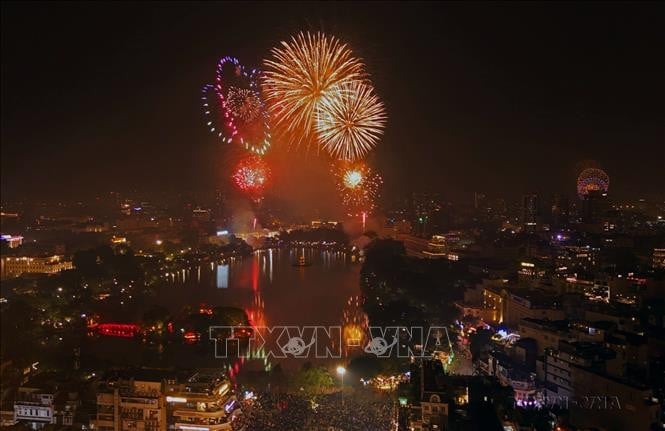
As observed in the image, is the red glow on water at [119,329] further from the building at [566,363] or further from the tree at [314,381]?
the building at [566,363]

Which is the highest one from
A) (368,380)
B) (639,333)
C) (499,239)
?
(499,239)

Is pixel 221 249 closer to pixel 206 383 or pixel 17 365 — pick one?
pixel 17 365

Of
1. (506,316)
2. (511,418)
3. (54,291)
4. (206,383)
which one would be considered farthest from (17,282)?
(511,418)

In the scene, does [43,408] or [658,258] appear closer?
[43,408]

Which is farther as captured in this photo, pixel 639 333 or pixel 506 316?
pixel 506 316

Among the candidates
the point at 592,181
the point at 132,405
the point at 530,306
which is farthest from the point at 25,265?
the point at 592,181

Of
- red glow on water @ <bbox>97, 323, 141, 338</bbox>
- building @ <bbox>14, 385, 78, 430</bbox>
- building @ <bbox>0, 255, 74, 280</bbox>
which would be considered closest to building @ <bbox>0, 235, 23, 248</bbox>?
building @ <bbox>0, 255, 74, 280</bbox>

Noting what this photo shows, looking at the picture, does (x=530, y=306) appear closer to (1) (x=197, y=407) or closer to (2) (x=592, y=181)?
(2) (x=592, y=181)

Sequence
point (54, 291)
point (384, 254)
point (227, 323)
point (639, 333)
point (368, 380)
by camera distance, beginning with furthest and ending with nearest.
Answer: point (384, 254) < point (54, 291) < point (227, 323) < point (368, 380) < point (639, 333)

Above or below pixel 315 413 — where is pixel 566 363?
above
